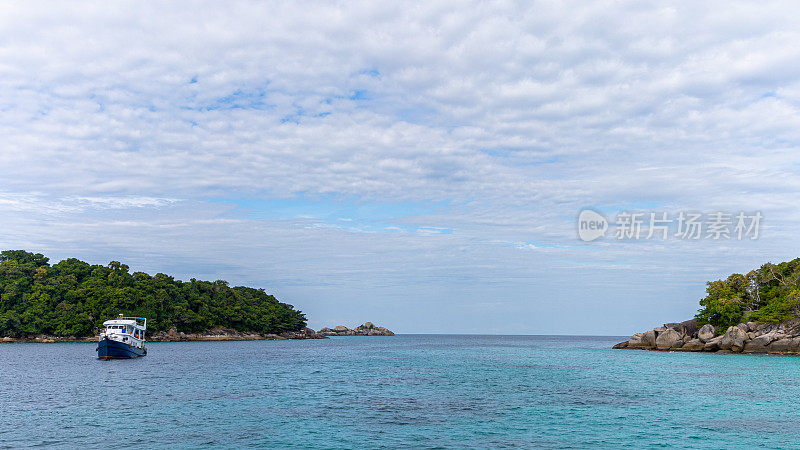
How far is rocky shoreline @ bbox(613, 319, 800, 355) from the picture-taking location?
308 ft

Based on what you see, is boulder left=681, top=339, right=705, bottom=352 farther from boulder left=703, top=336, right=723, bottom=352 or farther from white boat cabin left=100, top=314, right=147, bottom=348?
white boat cabin left=100, top=314, right=147, bottom=348

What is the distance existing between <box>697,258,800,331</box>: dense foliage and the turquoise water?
41.3 m

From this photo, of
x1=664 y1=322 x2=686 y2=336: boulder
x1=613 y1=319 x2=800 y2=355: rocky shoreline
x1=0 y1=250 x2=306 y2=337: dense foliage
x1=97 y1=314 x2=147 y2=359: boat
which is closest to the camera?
x1=97 y1=314 x2=147 y2=359: boat

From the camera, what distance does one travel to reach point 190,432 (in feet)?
95.0

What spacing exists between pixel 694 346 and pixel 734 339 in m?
12.4

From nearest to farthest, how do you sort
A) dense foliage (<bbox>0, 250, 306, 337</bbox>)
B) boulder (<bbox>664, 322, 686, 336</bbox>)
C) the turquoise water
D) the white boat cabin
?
the turquoise water → the white boat cabin → boulder (<bbox>664, 322, 686, 336</bbox>) → dense foliage (<bbox>0, 250, 306, 337</bbox>)

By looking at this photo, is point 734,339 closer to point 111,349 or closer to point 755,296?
point 755,296

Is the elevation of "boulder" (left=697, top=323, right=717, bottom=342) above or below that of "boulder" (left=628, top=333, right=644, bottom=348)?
above

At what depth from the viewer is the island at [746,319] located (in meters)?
95.3

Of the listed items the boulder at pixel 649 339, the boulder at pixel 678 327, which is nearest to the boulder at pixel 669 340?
the boulder at pixel 678 327

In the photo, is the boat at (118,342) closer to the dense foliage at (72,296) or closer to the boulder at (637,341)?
the dense foliage at (72,296)

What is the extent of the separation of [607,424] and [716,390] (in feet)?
79.5

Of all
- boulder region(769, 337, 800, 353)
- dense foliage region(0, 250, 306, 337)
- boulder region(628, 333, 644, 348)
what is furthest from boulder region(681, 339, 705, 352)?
dense foliage region(0, 250, 306, 337)

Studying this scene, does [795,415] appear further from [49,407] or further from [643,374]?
[49,407]
